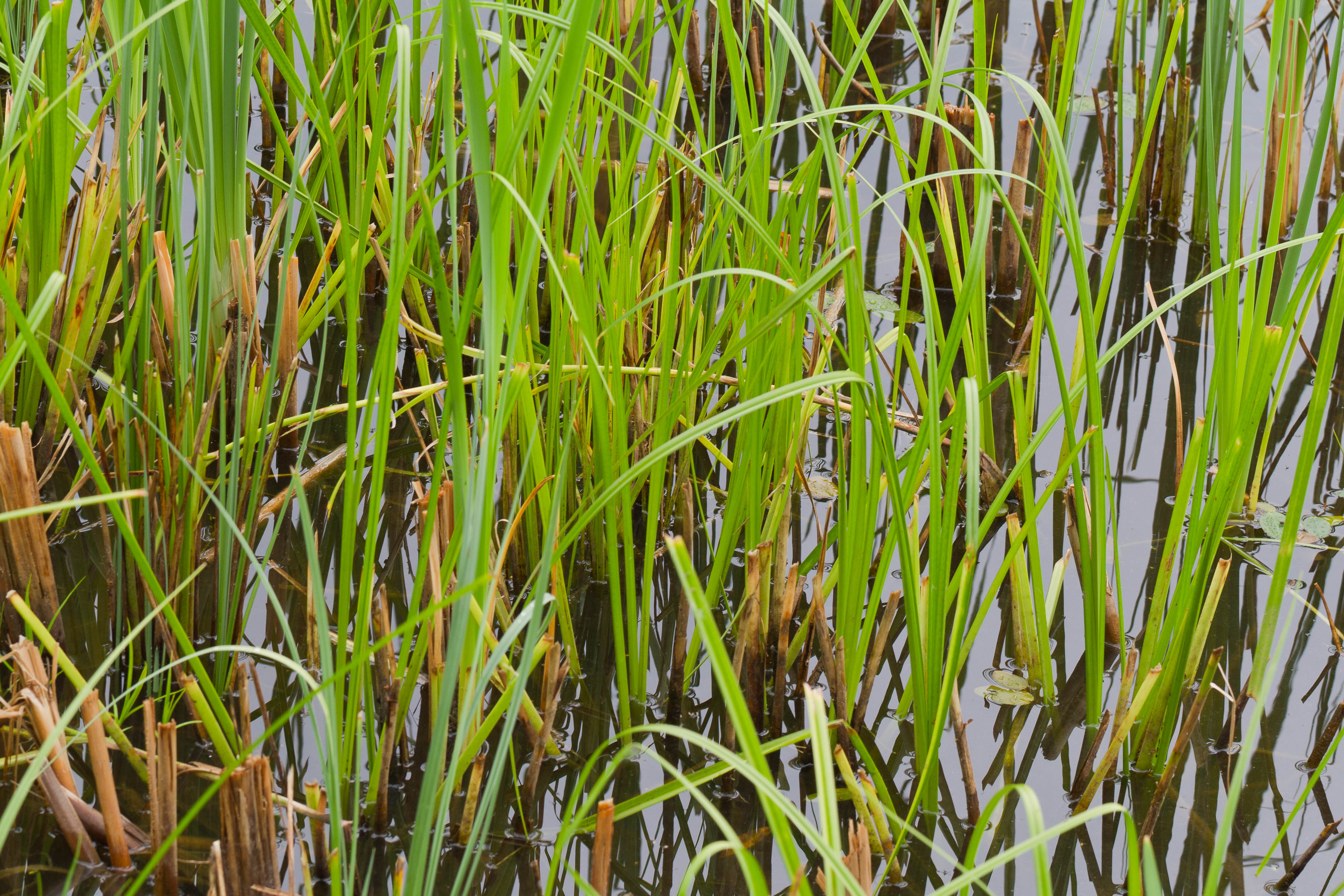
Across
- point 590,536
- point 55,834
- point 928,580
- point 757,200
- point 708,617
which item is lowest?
point 55,834

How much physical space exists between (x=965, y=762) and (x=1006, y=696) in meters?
0.23

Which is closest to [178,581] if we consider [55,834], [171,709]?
[171,709]

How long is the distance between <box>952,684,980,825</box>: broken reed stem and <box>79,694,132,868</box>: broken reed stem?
2.20ft

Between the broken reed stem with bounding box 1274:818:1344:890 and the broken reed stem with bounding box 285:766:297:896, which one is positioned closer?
the broken reed stem with bounding box 285:766:297:896

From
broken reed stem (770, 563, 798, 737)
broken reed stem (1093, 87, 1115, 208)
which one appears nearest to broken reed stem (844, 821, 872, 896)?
broken reed stem (770, 563, 798, 737)

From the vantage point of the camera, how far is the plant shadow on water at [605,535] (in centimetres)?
91

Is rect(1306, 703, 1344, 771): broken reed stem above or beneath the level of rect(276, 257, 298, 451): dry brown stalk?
beneath

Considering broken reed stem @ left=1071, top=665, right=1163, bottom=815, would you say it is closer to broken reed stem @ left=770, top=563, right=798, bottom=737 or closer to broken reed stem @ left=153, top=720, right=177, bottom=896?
broken reed stem @ left=770, top=563, right=798, bottom=737

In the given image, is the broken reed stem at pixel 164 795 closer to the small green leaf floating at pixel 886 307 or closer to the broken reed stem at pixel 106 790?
the broken reed stem at pixel 106 790

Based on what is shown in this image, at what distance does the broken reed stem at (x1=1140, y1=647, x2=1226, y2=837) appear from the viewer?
1.08 metres

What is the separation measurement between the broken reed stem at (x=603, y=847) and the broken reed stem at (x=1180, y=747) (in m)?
0.48

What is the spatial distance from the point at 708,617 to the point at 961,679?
0.72 metres

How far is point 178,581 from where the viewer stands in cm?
119

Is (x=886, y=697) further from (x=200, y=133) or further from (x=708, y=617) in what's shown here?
(x=200, y=133)
